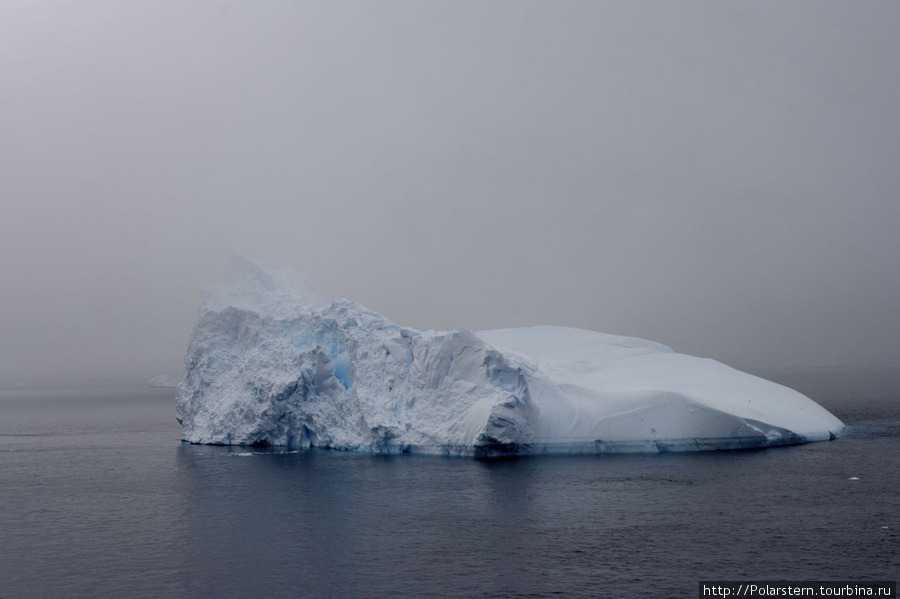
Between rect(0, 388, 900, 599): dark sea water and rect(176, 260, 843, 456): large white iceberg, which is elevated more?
rect(176, 260, 843, 456): large white iceberg

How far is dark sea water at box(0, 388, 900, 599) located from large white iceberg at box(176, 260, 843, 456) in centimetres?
109

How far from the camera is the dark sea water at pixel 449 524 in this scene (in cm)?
1408

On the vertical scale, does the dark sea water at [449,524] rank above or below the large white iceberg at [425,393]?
below

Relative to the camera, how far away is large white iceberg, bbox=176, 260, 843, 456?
88.2 feet

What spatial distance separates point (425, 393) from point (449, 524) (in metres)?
10.9

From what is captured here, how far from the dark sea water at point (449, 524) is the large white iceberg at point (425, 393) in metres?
1.09

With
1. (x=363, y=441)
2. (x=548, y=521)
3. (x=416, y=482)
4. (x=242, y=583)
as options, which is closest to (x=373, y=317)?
(x=363, y=441)

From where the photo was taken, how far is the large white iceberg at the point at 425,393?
88.2ft

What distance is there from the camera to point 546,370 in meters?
31.7

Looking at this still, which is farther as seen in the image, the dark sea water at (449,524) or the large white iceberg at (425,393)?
the large white iceberg at (425,393)

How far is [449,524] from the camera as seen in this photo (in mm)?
17859

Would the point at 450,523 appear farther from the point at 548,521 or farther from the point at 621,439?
the point at 621,439

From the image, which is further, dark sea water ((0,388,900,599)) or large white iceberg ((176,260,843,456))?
large white iceberg ((176,260,843,456))

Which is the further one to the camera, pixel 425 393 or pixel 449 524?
pixel 425 393
